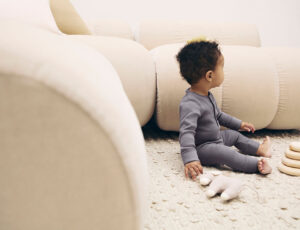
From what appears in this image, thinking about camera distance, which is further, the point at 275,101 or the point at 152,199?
the point at 275,101

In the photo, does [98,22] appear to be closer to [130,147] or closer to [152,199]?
[152,199]

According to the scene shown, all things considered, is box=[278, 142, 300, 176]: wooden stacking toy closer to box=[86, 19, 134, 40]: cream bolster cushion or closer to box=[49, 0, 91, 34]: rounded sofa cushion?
box=[49, 0, 91, 34]: rounded sofa cushion

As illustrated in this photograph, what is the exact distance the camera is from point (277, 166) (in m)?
0.95

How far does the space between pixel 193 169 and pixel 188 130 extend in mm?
147

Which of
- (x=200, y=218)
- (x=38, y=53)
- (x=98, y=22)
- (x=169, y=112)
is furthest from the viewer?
(x=98, y=22)

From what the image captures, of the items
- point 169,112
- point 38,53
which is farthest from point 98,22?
point 38,53

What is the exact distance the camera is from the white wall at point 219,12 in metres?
2.30

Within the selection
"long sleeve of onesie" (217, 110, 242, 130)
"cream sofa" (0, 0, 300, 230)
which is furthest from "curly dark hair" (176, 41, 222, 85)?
"cream sofa" (0, 0, 300, 230)

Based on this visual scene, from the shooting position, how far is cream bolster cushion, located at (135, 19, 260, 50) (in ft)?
6.15

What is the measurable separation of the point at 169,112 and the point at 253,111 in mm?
379

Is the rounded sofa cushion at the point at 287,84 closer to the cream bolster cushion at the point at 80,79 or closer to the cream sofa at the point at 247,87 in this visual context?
the cream sofa at the point at 247,87

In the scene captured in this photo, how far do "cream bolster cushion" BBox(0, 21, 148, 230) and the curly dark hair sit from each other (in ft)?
2.52

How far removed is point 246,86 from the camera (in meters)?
1.17

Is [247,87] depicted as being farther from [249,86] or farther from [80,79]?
[80,79]
